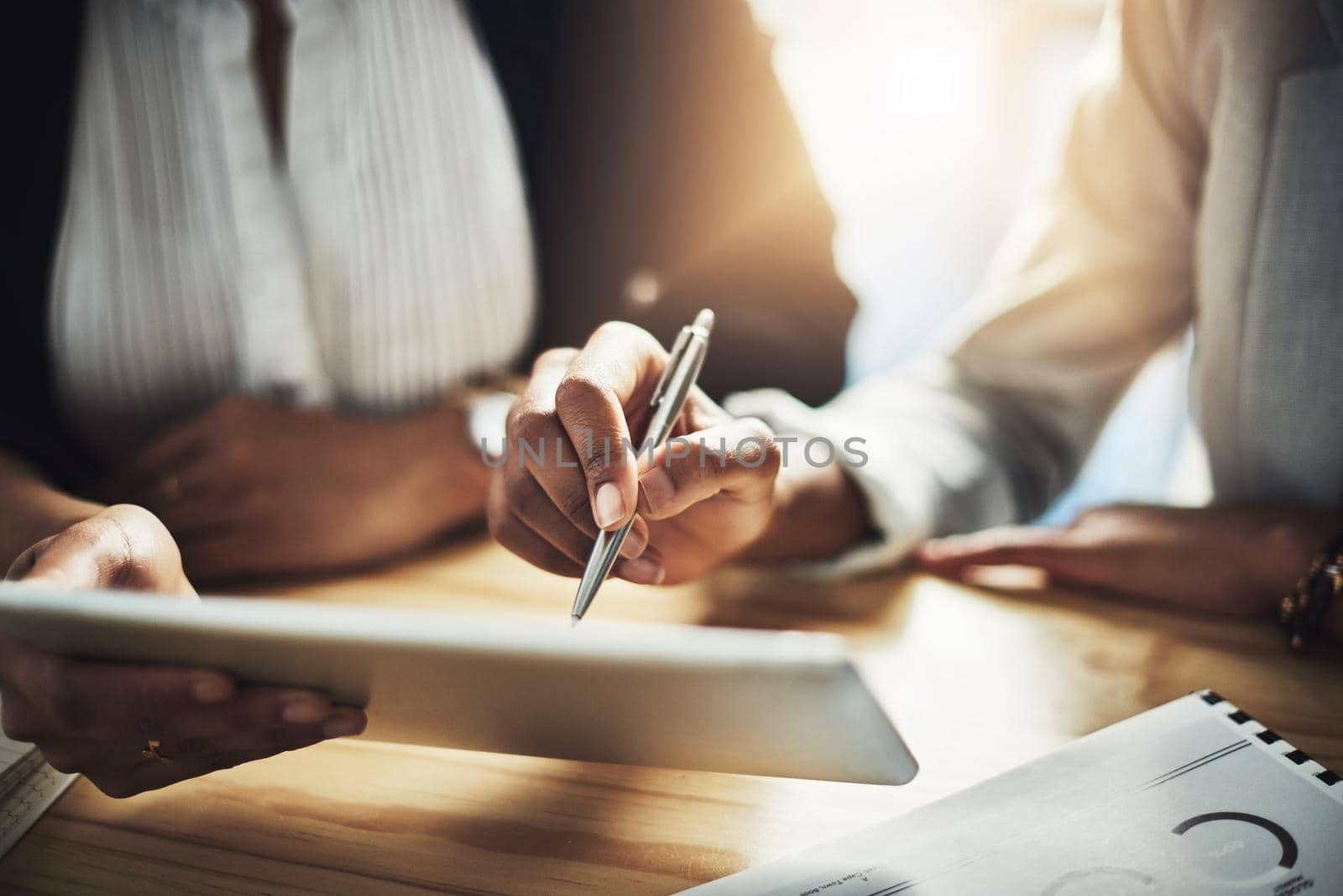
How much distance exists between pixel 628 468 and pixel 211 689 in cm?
11

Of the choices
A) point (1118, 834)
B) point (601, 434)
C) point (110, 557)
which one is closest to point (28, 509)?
point (110, 557)

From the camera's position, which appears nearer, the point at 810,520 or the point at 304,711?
the point at 304,711

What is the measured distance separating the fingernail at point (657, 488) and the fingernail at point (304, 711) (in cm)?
10

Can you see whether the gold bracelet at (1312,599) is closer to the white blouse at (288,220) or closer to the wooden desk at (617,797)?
the wooden desk at (617,797)

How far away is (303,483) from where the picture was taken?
1.30ft

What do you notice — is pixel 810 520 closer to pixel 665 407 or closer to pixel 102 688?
pixel 665 407

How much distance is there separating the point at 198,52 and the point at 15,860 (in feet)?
1.22

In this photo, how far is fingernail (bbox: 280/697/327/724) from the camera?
0.62 ft

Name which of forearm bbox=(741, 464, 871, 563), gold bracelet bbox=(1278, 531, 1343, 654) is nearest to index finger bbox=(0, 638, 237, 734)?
forearm bbox=(741, 464, 871, 563)

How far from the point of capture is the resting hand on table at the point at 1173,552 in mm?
299

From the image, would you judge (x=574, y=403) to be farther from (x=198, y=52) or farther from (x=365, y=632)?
(x=198, y=52)

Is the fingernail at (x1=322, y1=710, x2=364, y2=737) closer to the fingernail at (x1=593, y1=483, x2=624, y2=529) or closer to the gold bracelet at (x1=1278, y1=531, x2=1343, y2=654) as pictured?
the fingernail at (x1=593, y1=483, x2=624, y2=529)

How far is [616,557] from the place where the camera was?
0.26 metres

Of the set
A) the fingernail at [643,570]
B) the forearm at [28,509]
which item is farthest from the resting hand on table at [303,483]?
the fingernail at [643,570]
